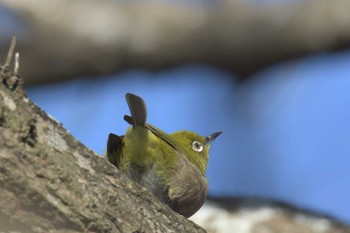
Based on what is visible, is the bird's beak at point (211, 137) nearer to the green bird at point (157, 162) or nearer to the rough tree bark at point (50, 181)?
the green bird at point (157, 162)

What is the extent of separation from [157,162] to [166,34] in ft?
2.29

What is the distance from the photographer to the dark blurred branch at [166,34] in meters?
3.96

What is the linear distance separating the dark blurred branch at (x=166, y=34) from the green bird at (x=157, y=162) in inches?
16.7

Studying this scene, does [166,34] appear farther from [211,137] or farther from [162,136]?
[211,137]

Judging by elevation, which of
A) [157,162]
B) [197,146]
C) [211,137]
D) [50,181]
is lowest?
[50,181]

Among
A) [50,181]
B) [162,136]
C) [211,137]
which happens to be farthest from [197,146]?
[50,181]

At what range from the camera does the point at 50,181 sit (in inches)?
98.0

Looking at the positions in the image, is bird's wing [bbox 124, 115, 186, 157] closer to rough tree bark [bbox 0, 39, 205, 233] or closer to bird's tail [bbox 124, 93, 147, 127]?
bird's tail [bbox 124, 93, 147, 127]

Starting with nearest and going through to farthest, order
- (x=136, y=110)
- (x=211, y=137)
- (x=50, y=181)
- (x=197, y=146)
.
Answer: (x=50, y=181) → (x=136, y=110) → (x=197, y=146) → (x=211, y=137)

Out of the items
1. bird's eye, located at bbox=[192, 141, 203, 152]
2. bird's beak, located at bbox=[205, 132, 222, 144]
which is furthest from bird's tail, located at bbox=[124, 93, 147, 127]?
bird's beak, located at bbox=[205, 132, 222, 144]

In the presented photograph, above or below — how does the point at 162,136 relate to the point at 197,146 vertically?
below

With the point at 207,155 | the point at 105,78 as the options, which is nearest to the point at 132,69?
the point at 105,78

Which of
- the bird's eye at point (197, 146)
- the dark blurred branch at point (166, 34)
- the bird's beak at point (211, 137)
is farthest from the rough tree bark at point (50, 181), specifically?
the bird's beak at point (211, 137)

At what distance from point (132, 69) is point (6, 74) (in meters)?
1.75
